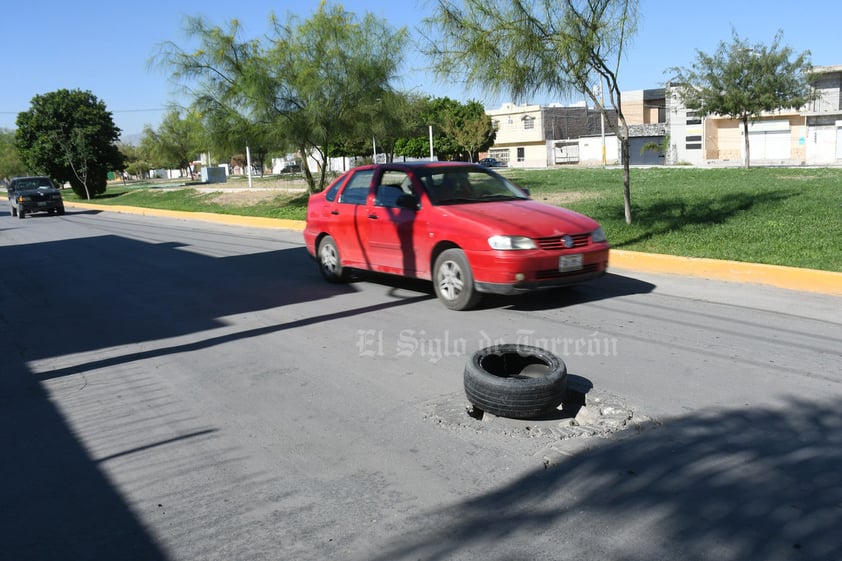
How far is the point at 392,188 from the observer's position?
891cm

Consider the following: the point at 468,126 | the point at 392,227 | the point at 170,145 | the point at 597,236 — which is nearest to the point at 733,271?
the point at 597,236

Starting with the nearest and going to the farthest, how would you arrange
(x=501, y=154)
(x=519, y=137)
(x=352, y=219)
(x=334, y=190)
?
1. (x=352, y=219)
2. (x=334, y=190)
3. (x=519, y=137)
4. (x=501, y=154)

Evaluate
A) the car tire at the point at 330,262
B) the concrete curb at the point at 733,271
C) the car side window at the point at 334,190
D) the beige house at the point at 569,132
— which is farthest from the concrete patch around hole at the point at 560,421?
the beige house at the point at 569,132

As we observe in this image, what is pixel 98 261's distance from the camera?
13922 millimetres

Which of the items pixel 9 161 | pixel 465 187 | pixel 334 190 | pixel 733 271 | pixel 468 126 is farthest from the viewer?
pixel 9 161

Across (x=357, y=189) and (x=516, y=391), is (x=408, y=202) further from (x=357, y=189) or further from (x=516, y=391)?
(x=516, y=391)

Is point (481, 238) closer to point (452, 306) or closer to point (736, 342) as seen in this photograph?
point (452, 306)

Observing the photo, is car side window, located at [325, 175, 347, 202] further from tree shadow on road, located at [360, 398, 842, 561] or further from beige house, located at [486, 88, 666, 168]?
beige house, located at [486, 88, 666, 168]

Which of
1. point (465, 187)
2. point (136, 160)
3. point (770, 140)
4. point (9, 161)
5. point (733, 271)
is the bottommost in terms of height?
point (733, 271)

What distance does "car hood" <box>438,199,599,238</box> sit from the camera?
7.51m

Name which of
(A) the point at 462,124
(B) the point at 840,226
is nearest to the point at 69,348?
(B) the point at 840,226

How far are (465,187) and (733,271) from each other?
3571 millimetres

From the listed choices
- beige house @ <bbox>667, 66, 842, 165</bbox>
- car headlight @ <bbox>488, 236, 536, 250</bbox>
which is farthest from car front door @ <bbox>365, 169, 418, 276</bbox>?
beige house @ <bbox>667, 66, 842, 165</bbox>

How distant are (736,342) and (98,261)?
1182 cm
